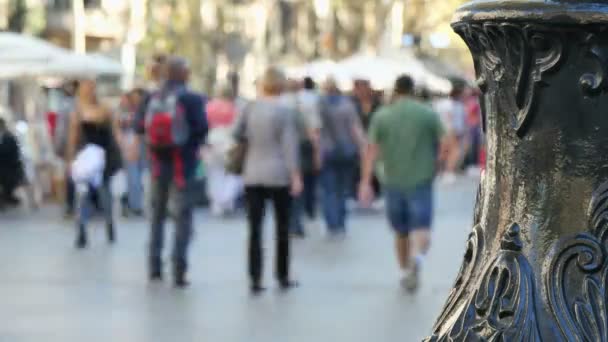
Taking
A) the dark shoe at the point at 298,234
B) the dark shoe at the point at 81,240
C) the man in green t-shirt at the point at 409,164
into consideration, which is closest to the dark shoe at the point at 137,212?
the dark shoe at the point at 298,234

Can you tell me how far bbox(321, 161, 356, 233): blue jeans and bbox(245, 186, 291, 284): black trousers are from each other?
4392mm

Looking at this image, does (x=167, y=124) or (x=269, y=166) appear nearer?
(x=269, y=166)

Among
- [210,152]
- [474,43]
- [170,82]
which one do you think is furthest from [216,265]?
[474,43]

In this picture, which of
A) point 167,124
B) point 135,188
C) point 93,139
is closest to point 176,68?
point 167,124

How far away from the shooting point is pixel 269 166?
10.5 meters

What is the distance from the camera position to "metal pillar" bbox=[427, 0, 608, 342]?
2721 mm

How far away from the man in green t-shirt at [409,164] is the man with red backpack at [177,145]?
1458mm

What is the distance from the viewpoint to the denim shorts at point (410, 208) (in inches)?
410

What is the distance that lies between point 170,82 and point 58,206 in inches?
318

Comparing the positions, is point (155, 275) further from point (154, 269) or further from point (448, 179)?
point (448, 179)

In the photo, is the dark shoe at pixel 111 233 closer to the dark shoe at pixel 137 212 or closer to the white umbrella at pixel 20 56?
the dark shoe at pixel 137 212

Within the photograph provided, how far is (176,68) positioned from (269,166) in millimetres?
1173

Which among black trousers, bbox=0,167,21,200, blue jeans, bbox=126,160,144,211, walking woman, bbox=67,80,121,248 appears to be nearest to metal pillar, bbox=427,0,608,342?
walking woman, bbox=67,80,121,248

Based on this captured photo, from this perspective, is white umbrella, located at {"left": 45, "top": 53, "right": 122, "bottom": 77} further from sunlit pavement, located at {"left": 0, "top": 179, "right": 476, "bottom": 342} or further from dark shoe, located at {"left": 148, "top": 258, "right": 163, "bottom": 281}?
dark shoe, located at {"left": 148, "top": 258, "right": 163, "bottom": 281}
